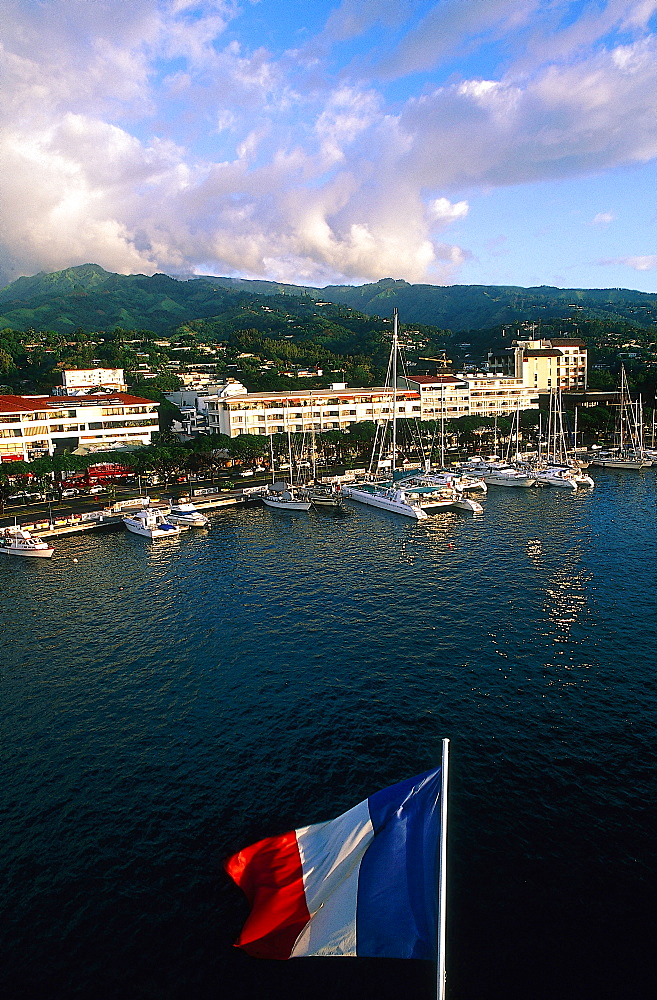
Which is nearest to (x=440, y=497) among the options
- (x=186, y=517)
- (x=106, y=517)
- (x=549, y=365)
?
(x=186, y=517)

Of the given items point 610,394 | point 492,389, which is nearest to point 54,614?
point 492,389

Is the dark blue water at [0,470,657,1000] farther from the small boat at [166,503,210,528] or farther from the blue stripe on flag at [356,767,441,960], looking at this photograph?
the small boat at [166,503,210,528]

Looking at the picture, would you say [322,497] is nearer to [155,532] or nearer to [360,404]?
[155,532]

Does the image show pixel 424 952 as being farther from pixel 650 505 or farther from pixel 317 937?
pixel 650 505

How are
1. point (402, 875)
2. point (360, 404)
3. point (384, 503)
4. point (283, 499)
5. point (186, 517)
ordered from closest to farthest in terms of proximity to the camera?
1. point (402, 875)
2. point (186, 517)
3. point (384, 503)
4. point (283, 499)
5. point (360, 404)

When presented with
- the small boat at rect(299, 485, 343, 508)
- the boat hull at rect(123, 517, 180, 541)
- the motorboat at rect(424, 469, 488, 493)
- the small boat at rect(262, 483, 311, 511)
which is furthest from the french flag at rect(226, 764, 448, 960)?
the motorboat at rect(424, 469, 488, 493)
